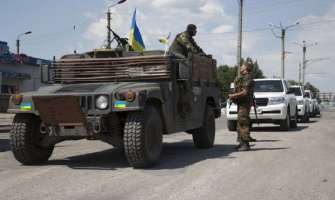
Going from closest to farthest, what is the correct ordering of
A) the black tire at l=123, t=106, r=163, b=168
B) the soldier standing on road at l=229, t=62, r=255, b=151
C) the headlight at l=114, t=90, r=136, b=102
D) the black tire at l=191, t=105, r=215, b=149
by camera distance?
the headlight at l=114, t=90, r=136, b=102
the black tire at l=123, t=106, r=163, b=168
the soldier standing on road at l=229, t=62, r=255, b=151
the black tire at l=191, t=105, r=215, b=149

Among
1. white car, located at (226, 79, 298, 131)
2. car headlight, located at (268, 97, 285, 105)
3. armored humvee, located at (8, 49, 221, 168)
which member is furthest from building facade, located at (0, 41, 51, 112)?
armored humvee, located at (8, 49, 221, 168)

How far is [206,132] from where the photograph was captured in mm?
10680

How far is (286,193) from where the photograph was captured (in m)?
5.85

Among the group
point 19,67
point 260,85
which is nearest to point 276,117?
point 260,85

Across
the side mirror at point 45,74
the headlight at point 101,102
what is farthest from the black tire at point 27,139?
the headlight at point 101,102

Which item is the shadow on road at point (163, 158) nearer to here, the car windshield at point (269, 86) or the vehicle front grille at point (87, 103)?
the vehicle front grille at point (87, 103)

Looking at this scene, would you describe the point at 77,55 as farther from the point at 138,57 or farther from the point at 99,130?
the point at 99,130

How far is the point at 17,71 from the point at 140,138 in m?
43.3

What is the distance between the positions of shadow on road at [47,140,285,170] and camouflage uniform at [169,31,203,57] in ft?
6.44

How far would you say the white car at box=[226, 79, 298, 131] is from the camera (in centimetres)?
1669

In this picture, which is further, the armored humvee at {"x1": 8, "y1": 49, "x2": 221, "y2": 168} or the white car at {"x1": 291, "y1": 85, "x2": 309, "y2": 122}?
the white car at {"x1": 291, "y1": 85, "x2": 309, "y2": 122}

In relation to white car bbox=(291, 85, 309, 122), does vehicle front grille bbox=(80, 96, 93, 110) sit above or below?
above

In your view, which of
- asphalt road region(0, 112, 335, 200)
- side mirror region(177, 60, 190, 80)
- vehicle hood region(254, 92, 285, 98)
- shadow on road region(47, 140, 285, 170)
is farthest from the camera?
vehicle hood region(254, 92, 285, 98)

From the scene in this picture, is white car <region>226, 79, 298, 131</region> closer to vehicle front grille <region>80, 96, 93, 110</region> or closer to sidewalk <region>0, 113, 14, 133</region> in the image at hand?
sidewalk <region>0, 113, 14, 133</region>
